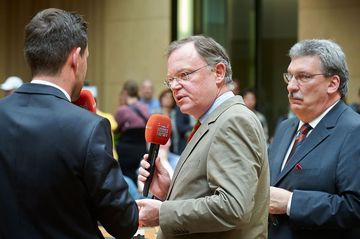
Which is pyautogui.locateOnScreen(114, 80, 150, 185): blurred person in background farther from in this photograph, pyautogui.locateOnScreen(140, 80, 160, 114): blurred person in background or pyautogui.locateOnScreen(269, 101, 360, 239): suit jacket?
pyautogui.locateOnScreen(269, 101, 360, 239): suit jacket

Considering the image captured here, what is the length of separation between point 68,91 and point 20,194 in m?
0.46

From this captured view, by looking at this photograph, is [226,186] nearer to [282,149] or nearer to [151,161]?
[151,161]

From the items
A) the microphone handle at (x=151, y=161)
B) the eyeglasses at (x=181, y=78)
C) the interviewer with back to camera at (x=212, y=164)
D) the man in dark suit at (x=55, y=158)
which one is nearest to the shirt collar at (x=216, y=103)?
the interviewer with back to camera at (x=212, y=164)

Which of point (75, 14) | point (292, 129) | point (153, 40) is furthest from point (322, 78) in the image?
point (153, 40)

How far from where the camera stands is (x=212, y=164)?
3045 millimetres

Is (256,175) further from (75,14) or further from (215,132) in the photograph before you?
(75,14)

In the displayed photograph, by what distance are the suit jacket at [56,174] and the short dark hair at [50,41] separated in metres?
0.15

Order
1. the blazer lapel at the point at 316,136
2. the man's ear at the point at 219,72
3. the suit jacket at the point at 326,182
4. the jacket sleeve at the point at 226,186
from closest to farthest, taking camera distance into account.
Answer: the jacket sleeve at the point at 226,186 → the man's ear at the point at 219,72 → the suit jacket at the point at 326,182 → the blazer lapel at the point at 316,136

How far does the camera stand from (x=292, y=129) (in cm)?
415

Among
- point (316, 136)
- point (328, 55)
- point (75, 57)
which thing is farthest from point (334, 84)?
point (75, 57)

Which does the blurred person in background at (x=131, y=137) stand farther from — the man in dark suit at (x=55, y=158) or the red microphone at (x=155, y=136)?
the man in dark suit at (x=55, y=158)

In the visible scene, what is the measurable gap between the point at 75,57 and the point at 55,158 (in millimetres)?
429

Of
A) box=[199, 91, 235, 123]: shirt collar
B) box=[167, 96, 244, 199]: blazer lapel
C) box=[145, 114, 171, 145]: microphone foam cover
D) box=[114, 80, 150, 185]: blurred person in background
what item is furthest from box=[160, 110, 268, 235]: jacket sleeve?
box=[114, 80, 150, 185]: blurred person in background

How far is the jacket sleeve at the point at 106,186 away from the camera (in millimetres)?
2740
